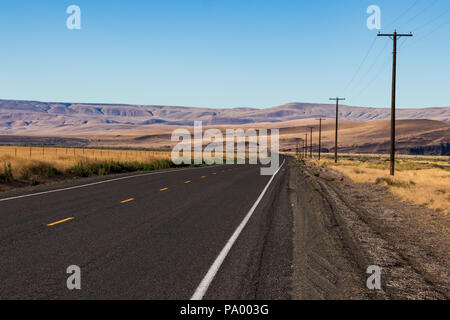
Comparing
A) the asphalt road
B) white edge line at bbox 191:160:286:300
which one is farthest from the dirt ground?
white edge line at bbox 191:160:286:300

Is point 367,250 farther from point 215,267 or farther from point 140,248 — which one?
point 140,248

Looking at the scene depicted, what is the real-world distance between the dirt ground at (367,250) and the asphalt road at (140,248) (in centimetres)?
44

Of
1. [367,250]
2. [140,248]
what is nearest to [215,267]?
[140,248]

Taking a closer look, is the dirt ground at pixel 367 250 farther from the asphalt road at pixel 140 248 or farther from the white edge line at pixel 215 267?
the white edge line at pixel 215 267

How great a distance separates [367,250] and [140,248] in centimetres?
440

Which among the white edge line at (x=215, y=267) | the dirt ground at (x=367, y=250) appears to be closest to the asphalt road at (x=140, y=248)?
the white edge line at (x=215, y=267)

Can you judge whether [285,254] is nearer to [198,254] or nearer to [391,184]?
[198,254]

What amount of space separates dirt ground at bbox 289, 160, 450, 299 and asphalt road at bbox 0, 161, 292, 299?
Result: 0.44 meters

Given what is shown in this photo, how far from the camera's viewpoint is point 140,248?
8477 mm

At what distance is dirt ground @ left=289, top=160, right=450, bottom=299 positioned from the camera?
21.0ft

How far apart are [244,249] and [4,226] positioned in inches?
225

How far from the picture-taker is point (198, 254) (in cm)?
812
